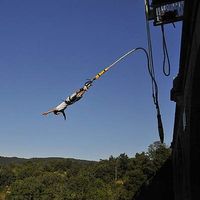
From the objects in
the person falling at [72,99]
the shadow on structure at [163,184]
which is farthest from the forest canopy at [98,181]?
the person falling at [72,99]

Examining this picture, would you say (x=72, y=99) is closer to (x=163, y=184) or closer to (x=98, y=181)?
(x=163, y=184)

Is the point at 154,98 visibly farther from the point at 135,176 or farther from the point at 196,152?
the point at 135,176

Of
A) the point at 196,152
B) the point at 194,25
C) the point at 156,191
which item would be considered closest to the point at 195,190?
the point at 196,152

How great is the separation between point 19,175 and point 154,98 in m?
117

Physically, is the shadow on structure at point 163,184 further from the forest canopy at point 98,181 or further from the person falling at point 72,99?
the forest canopy at point 98,181

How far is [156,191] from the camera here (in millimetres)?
36188

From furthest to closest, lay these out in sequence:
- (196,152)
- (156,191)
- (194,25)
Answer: (156,191) → (196,152) → (194,25)

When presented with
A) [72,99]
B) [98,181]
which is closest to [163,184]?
[72,99]

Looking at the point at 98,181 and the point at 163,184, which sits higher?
the point at 98,181

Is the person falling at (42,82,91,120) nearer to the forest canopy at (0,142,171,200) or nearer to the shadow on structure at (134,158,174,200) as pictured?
the shadow on structure at (134,158,174,200)

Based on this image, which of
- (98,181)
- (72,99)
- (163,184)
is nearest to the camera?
(72,99)

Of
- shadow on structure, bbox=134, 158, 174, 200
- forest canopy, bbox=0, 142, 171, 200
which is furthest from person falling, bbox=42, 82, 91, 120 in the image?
forest canopy, bbox=0, 142, 171, 200

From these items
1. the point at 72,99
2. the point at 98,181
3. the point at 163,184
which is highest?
the point at 98,181

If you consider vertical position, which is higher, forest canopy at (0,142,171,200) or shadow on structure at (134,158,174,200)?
forest canopy at (0,142,171,200)
